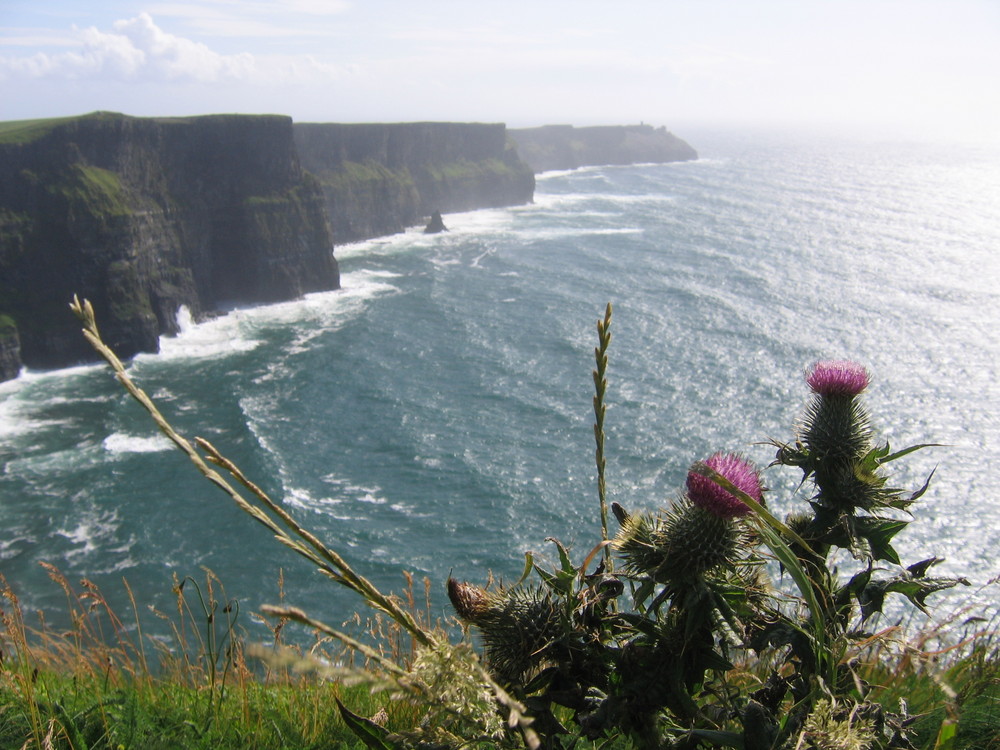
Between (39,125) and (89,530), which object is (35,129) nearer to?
(39,125)

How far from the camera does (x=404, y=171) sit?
111 meters

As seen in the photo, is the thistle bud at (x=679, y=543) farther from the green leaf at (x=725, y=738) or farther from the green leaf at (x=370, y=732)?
the green leaf at (x=370, y=732)

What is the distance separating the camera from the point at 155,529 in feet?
109

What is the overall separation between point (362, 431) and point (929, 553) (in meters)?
29.1

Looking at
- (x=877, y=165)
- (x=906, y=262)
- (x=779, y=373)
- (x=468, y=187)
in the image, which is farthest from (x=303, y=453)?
(x=877, y=165)

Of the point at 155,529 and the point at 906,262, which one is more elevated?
the point at 906,262

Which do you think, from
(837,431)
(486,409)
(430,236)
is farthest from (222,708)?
(430,236)

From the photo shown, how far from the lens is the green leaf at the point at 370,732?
6.19ft

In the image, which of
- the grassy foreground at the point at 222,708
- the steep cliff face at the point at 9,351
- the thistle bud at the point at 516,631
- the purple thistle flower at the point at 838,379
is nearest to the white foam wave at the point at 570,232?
the steep cliff face at the point at 9,351

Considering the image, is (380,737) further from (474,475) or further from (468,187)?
(468,187)

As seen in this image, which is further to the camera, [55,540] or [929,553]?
[55,540]

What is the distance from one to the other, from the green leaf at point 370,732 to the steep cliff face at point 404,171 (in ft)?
323

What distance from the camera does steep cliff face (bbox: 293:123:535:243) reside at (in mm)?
98250

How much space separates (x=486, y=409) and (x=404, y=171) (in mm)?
74728
